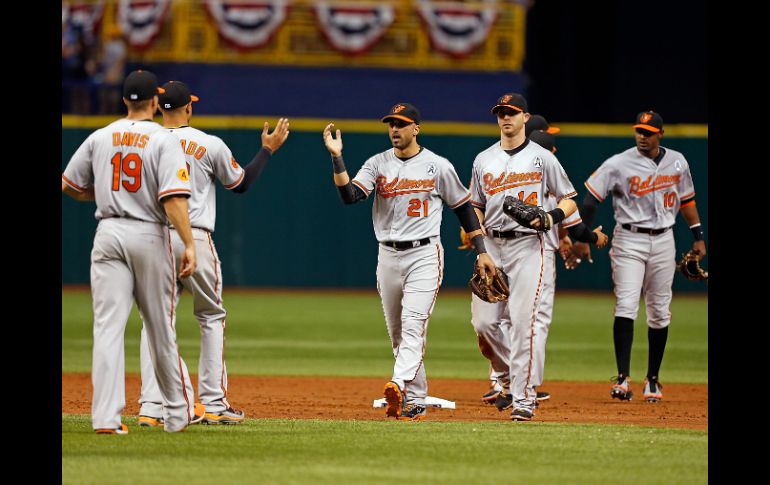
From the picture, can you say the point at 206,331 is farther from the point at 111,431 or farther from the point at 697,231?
the point at 697,231

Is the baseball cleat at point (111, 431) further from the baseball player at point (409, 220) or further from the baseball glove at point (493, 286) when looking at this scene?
the baseball glove at point (493, 286)

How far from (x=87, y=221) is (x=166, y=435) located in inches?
529

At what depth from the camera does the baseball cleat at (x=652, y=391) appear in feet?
32.8

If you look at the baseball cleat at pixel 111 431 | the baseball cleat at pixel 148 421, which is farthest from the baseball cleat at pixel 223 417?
the baseball cleat at pixel 111 431

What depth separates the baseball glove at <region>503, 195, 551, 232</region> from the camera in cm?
809

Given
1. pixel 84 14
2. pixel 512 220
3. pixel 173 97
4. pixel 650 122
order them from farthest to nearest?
pixel 84 14
pixel 650 122
pixel 512 220
pixel 173 97

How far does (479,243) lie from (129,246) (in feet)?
8.22

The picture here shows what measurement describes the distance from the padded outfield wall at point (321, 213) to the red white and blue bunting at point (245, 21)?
11.7ft

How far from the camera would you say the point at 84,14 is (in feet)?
78.1

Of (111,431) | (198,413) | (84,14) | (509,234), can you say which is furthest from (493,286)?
(84,14)

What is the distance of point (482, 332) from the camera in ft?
29.9

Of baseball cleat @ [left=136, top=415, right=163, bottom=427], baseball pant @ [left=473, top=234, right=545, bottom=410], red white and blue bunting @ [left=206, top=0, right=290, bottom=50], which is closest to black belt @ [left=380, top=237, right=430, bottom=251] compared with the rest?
baseball pant @ [left=473, top=234, right=545, bottom=410]

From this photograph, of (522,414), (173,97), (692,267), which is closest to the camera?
(173,97)
